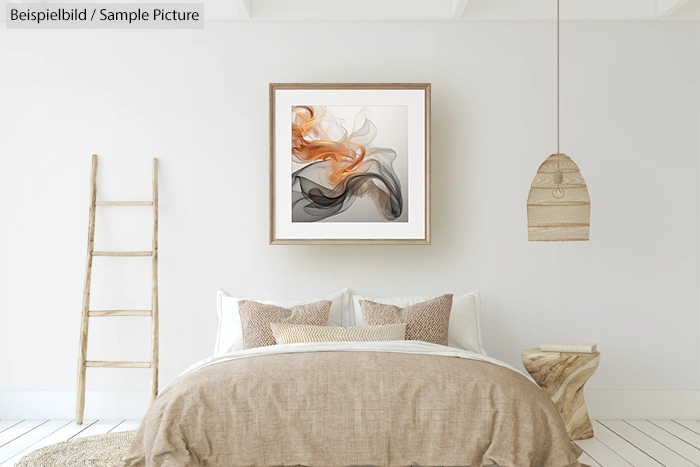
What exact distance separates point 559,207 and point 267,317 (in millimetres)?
1747

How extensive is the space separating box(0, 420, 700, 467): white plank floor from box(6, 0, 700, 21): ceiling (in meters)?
2.54

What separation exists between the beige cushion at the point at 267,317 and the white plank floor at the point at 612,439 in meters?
1.05

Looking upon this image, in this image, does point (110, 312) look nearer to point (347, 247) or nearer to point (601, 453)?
point (347, 247)

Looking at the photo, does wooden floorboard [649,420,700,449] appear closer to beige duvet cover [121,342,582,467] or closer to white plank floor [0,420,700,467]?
white plank floor [0,420,700,467]

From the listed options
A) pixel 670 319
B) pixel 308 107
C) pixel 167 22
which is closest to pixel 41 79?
pixel 167 22

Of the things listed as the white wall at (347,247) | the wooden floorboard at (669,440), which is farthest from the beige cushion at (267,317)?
the wooden floorboard at (669,440)

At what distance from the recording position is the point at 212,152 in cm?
439

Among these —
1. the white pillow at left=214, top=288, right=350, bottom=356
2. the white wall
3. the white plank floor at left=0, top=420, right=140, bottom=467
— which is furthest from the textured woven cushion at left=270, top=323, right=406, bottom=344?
the white plank floor at left=0, top=420, right=140, bottom=467

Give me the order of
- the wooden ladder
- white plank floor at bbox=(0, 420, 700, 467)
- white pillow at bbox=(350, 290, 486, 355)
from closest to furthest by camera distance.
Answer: white plank floor at bbox=(0, 420, 700, 467) < white pillow at bbox=(350, 290, 486, 355) < the wooden ladder

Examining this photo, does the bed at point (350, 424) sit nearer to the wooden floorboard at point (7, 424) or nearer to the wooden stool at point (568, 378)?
the wooden stool at point (568, 378)

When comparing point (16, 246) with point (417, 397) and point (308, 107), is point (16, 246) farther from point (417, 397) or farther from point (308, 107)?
point (417, 397)

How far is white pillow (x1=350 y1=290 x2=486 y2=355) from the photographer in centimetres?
395

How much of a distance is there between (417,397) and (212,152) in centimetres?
227

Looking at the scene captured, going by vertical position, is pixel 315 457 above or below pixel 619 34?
below
